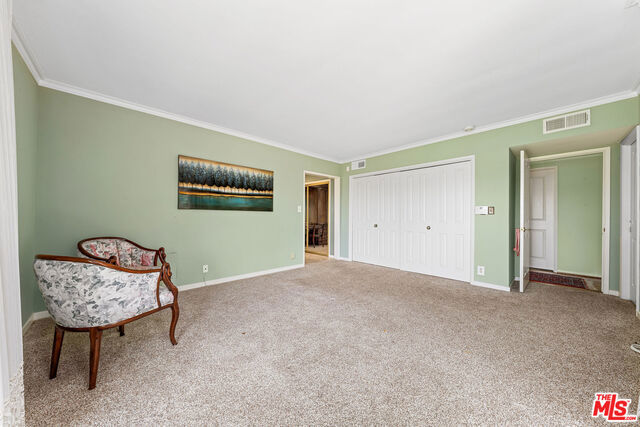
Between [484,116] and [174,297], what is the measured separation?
171 inches

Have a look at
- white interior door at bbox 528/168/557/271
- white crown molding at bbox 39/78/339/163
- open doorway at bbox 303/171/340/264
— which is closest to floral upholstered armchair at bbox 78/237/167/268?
white crown molding at bbox 39/78/339/163

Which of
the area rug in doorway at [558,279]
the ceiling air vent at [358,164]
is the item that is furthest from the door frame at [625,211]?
the ceiling air vent at [358,164]

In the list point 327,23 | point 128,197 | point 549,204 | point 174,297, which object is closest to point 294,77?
point 327,23

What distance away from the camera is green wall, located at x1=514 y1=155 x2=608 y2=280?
4.24 meters

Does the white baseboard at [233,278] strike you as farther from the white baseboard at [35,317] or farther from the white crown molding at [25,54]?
the white crown molding at [25,54]

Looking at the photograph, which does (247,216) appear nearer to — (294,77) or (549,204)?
(294,77)

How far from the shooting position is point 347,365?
177cm

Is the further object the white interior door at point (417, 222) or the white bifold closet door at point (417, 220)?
the white interior door at point (417, 222)

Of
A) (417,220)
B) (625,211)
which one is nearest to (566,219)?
(625,211)

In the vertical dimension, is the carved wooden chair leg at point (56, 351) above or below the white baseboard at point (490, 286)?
above

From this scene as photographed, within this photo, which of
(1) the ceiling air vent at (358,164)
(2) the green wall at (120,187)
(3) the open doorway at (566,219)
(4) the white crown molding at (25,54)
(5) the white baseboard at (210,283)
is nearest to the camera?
(4) the white crown molding at (25,54)

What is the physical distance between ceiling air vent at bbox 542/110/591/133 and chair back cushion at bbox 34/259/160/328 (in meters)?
4.96

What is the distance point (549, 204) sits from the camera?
4.78m

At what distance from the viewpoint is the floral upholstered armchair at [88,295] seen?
1.45 meters
